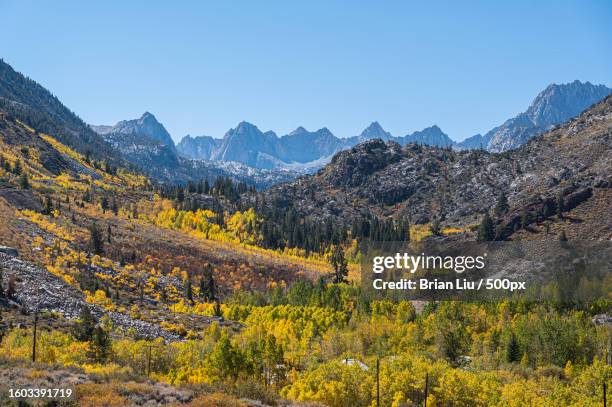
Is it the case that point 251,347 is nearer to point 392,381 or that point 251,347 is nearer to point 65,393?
point 392,381

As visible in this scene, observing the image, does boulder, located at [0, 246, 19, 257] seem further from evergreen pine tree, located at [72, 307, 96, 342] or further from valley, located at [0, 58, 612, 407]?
evergreen pine tree, located at [72, 307, 96, 342]

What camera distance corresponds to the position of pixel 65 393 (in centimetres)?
3975

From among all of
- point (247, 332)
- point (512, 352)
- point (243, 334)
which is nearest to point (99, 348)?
point (243, 334)

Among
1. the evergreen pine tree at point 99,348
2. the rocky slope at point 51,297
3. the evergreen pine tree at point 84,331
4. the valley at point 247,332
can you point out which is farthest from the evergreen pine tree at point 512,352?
the evergreen pine tree at point 84,331

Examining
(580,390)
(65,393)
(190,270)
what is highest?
(190,270)

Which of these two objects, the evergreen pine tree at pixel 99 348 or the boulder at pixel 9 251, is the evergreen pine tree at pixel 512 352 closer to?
the evergreen pine tree at pixel 99 348

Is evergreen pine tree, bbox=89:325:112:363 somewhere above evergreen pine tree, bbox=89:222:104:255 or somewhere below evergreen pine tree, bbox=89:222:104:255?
below

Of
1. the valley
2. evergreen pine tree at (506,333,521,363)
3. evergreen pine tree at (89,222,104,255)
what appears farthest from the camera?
evergreen pine tree at (89,222,104,255)

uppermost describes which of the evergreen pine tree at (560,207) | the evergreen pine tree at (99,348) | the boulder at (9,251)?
the evergreen pine tree at (560,207)

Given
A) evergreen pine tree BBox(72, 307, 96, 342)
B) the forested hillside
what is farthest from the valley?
the forested hillside

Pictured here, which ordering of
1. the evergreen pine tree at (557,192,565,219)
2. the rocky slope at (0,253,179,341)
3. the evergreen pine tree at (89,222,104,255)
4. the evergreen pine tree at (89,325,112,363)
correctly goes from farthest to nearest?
the evergreen pine tree at (557,192,565,219)
the evergreen pine tree at (89,222,104,255)
the rocky slope at (0,253,179,341)
the evergreen pine tree at (89,325,112,363)

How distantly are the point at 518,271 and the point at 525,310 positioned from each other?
29.9ft

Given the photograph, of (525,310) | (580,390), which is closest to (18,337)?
(580,390)

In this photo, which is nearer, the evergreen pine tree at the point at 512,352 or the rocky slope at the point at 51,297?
the evergreen pine tree at the point at 512,352
